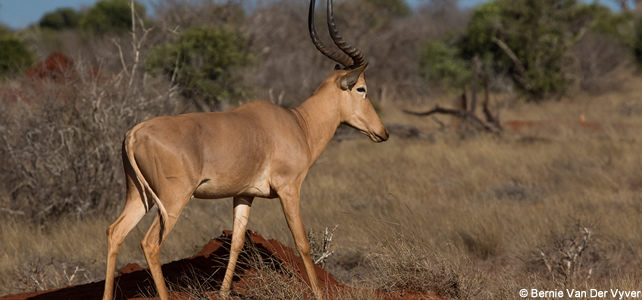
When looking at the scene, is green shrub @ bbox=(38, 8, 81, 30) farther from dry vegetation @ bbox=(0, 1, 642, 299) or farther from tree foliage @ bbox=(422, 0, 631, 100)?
dry vegetation @ bbox=(0, 1, 642, 299)

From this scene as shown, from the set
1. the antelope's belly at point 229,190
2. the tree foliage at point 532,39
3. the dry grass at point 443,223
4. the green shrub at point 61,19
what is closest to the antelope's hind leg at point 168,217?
A: the antelope's belly at point 229,190

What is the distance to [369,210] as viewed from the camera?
9836 mm

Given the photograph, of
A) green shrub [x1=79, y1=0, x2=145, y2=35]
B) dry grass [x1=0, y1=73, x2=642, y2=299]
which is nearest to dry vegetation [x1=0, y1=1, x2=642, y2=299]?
dry grass [x1=0, y1=73, x2=642, y2=299]

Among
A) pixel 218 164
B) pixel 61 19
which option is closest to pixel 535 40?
pixel 218 164

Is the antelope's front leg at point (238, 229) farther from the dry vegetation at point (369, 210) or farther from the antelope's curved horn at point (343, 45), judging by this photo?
the antelope's curved horn at point (343, 45)

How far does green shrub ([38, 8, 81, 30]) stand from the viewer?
67.1 m

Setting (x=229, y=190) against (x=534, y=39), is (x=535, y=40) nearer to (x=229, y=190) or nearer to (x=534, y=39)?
(x=534, y=39)

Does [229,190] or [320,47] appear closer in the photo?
[229,190]

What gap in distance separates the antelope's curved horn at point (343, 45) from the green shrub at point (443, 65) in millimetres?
24767

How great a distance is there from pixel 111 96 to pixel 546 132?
11362 mm

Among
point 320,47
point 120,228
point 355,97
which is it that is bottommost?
point 120,228

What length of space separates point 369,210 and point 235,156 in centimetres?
504

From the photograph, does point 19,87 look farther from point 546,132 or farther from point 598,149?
point 546,132

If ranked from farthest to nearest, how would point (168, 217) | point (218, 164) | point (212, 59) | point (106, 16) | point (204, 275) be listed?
point (106, 16), point (212, 59), point (204, 275), point (218, 164), point (168, 217)
